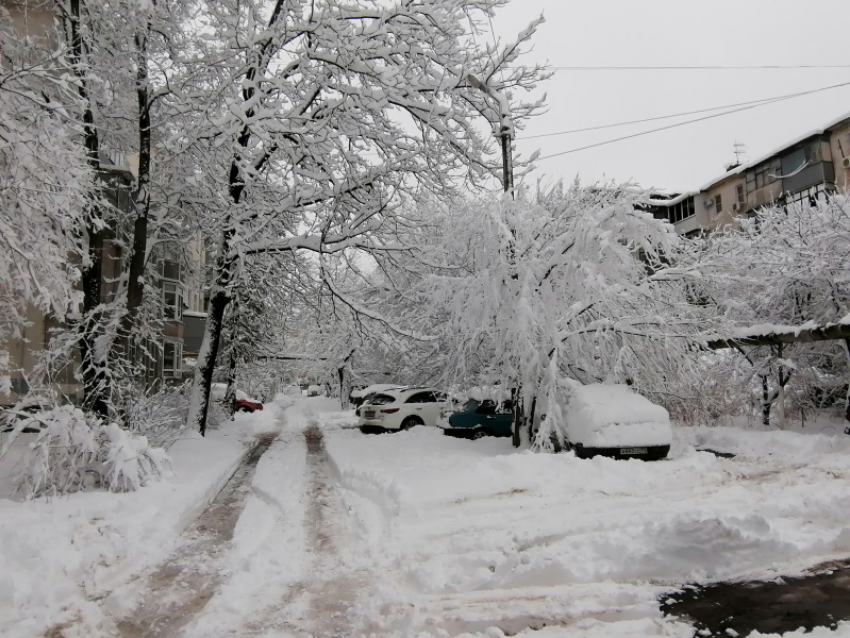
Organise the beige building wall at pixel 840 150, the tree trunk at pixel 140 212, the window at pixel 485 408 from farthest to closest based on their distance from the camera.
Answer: the beige building wall at pixel 840 150 → the window at pixel 485 408 → the tree trunk at pixel 140 212

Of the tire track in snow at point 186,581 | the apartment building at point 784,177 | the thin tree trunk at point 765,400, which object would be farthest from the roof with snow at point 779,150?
the tire track in snow at point 186,581

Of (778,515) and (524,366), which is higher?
(524,366)

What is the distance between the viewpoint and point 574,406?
11273 millimetres

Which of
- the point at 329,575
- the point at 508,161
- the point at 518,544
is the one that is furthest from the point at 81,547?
the point at 508,161

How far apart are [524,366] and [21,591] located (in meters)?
8.88

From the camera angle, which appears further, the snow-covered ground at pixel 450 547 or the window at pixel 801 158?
the window at pixel 801 158

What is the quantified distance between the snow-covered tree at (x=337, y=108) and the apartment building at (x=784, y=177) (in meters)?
15.0

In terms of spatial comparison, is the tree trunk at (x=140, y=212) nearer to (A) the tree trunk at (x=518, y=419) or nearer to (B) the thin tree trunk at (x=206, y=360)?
(B) the thin tree trunk at (x=206, y=360)

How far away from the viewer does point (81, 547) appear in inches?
225

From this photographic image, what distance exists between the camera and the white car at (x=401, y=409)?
1898cm

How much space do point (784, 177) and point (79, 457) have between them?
3117cm

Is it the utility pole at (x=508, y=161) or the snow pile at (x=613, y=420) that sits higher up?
the utility pole at (x=508, y=161)

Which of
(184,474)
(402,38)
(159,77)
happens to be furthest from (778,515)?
(159,77)

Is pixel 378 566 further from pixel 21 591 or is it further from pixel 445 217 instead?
pixel 445 217
